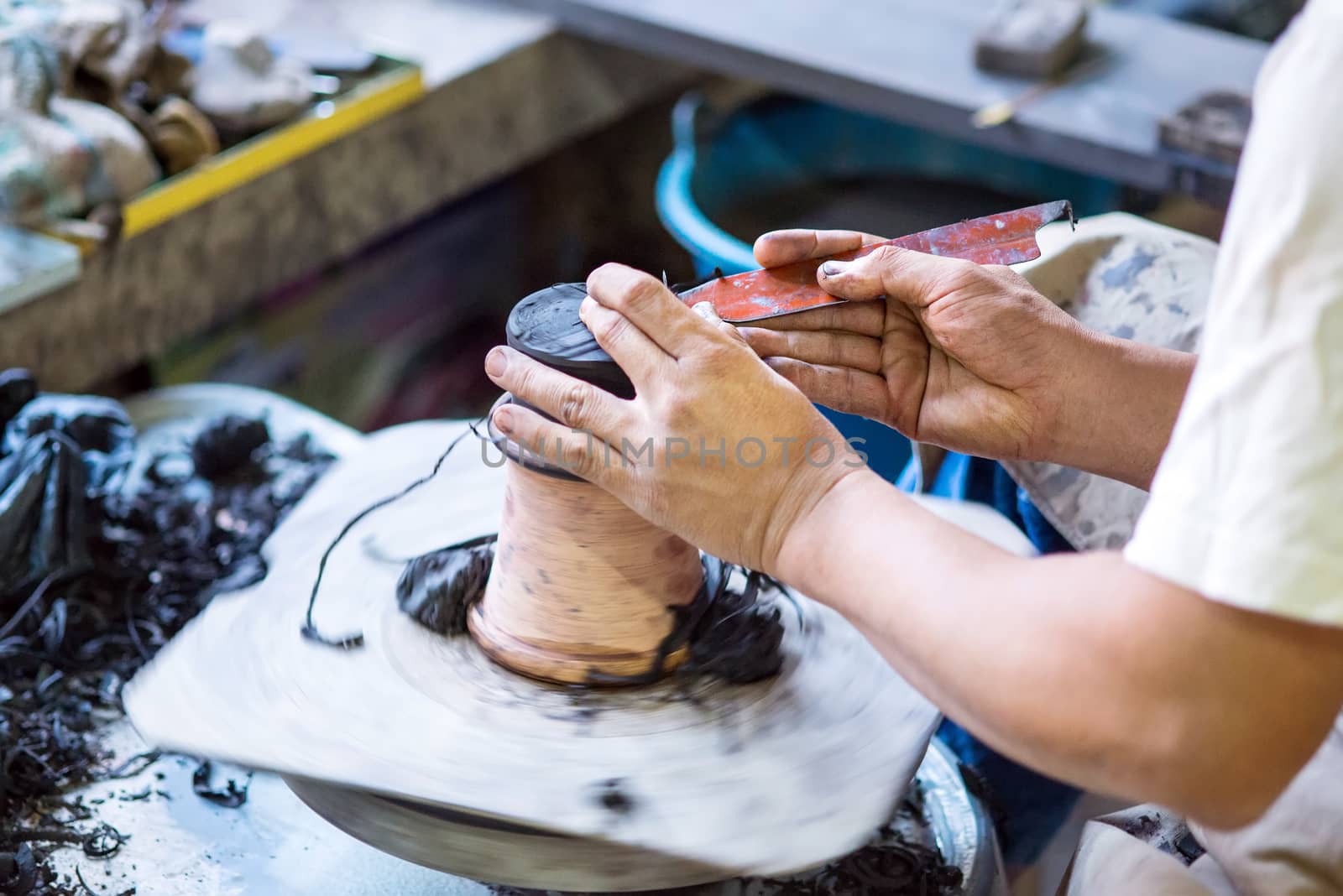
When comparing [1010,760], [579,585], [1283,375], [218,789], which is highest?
[1283,375]

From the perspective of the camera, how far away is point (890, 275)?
1.19 metres

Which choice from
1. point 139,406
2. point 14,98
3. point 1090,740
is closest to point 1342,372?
point 1090,740

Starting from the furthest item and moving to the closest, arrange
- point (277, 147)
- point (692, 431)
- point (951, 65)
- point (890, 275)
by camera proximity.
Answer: point (951, 65), point (277, 147), point (890, 275), point (692, 431)

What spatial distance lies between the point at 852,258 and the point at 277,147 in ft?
4.72

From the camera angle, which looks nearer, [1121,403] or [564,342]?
[564,342]

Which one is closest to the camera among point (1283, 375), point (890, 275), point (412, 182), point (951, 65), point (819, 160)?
point (1283, 375)

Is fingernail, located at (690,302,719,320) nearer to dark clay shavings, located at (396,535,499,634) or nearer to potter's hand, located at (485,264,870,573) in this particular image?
potter's hand, located at (485,264,870,573)

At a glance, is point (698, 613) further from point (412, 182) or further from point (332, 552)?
point (412, 182)

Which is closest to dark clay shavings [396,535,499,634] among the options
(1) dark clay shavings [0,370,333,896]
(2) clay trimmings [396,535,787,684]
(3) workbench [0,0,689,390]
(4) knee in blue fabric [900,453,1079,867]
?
(2) clay trimmings [396,535,787,684]

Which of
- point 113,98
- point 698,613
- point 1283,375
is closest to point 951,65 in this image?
point 113,98

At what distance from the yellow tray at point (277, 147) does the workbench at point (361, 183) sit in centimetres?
2

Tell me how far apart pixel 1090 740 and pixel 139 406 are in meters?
1.68

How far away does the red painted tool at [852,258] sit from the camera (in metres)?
1.16

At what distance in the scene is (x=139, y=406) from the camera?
204 cm
